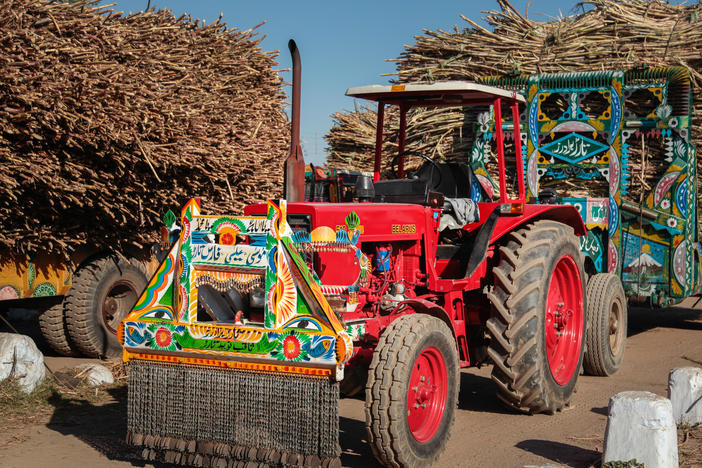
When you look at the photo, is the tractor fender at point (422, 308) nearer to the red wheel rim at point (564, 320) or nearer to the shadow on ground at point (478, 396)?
the shadow on ground at point (478, 396)

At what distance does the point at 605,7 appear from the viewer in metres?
10.6

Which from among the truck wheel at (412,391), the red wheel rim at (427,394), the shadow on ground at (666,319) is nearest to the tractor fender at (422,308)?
the truck wheel at (412,391)

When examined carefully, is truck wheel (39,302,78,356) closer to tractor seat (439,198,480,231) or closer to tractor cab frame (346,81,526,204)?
tractor cab frame (346,81,526,204)

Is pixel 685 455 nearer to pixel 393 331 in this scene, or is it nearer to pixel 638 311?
pixel 393 331

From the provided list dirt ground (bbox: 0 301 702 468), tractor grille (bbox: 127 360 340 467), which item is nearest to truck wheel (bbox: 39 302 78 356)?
dirt ground (bbox: 0 301 702 468)

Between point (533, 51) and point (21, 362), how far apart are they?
6858 millimetres

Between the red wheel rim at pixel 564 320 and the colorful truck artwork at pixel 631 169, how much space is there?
1.62 meters

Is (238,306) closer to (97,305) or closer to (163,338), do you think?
(163,338)

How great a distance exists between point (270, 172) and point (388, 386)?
4.84 m

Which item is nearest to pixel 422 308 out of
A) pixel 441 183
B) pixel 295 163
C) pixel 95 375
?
pixel 295 163

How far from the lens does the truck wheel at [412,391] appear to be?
15.1 ft

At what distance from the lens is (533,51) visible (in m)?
10.2

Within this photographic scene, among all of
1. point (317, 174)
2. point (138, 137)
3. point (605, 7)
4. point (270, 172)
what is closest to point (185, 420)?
point (138, 137)

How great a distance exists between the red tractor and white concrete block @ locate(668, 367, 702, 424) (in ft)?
2.92
